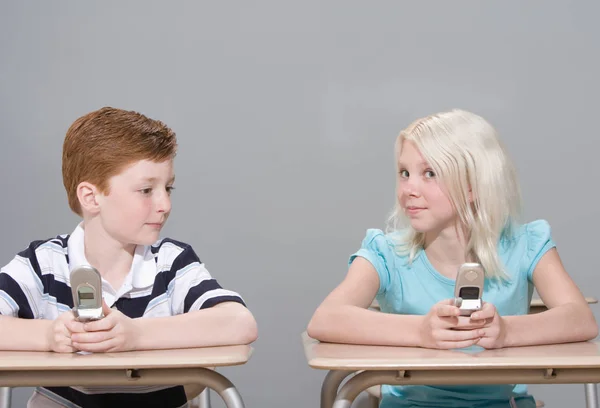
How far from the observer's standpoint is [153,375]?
1381 mm

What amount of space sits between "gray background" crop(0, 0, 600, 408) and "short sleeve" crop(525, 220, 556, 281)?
1.20 meters

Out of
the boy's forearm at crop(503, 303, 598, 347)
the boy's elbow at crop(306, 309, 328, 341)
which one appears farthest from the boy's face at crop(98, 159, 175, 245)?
the boy's forearm at crop(503, 303, 598, 347)

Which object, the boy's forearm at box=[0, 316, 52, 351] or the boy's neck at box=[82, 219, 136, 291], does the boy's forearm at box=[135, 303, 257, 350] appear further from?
the boy's neck at box=[82, 219, 136, 291]

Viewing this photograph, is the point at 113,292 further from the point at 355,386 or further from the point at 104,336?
the point at 355,386

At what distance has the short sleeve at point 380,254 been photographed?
6.17 feet

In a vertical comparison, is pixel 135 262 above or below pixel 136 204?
below

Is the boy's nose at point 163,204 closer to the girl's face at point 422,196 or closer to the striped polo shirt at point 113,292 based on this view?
the striped polo shirt at point 113,292

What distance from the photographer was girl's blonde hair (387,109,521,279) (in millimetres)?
1797

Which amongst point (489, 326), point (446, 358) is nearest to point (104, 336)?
point (446, 358)

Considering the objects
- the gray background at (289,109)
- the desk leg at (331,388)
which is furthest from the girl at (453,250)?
the gray background at (289,109)

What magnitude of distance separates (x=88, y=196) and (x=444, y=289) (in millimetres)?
834

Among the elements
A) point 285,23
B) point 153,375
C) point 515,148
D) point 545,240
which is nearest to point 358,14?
point 285,23

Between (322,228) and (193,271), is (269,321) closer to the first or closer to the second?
(322,228)

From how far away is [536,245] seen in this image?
1.87m
